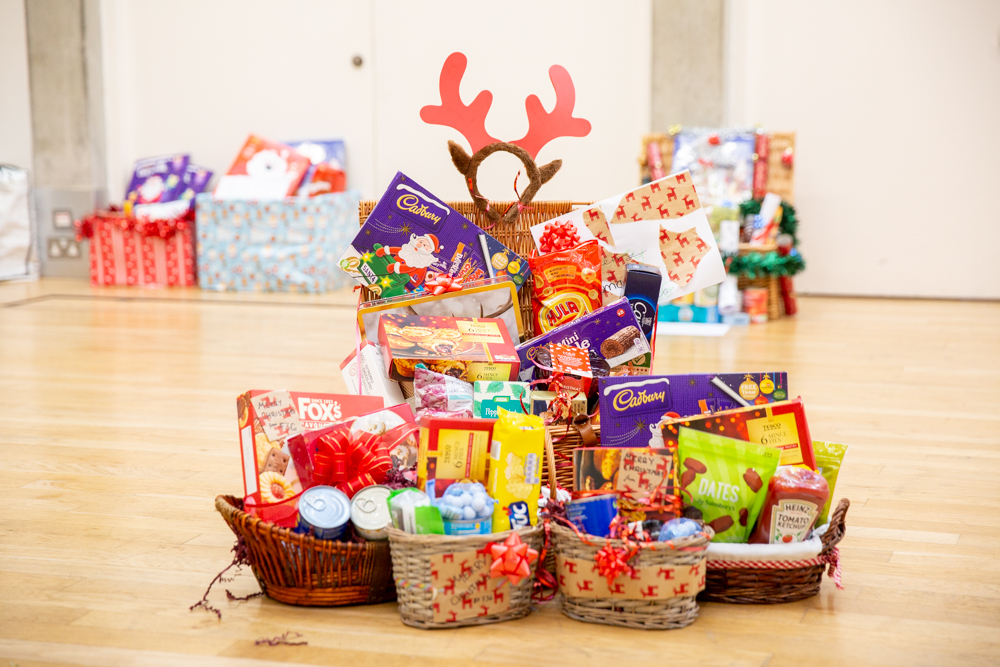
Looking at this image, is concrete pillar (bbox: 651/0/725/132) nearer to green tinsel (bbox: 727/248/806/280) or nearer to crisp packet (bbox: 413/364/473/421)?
green tinsel (bbox: 727/248/806/280)

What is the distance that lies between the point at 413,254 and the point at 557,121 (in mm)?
427

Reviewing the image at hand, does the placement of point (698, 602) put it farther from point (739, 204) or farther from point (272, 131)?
point (272, 131)

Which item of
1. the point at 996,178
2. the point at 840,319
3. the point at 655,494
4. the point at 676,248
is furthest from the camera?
the point at 996,178

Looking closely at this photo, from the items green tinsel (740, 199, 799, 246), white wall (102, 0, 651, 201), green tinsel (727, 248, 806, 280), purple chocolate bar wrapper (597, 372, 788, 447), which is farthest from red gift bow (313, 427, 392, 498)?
white wall (102, 0, 651, 201)

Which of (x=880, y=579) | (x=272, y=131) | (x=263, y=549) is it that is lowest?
(x=880, y=579)

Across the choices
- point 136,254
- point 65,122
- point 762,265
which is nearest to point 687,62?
point 762,265

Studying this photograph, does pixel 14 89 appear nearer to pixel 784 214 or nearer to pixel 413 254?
pixel 784 214

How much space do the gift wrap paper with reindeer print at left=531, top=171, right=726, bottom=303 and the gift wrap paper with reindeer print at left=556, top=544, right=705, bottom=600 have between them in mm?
715

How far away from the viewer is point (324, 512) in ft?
4.93

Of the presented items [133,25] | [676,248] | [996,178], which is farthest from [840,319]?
[133,25]

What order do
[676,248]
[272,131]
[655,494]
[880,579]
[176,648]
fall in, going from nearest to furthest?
[176,648], [655,494], [880,579], [676,248], [272,131]

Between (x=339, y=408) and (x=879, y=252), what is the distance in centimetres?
403

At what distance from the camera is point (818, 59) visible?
4938 millimetres

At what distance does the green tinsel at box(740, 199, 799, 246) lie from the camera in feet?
14.9
